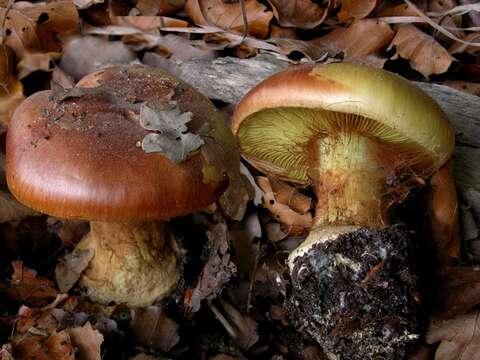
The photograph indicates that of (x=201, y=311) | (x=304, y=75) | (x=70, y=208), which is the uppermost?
(x=304, y=75)

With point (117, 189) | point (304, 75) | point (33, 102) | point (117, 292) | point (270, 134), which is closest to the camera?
point (117, 189)

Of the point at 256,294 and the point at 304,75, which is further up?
the point at 304,75

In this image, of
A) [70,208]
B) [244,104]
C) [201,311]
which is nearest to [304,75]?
[244,104]

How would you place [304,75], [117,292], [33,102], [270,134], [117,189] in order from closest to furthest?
[117,189] → [304,75] → [33,102] → [117,292] → [270,134]

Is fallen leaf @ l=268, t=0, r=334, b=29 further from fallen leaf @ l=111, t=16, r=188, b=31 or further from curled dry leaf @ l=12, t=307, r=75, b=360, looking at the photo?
curled dry leaf @ l=12, t=307, r=75, b=360

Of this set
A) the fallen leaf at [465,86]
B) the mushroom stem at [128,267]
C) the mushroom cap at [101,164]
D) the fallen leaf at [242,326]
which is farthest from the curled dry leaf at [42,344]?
the fallen leaf at [465,86]

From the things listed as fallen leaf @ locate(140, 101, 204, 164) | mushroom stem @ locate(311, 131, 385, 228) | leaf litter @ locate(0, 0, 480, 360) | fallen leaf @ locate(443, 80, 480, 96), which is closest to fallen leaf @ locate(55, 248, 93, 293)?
leaf litter @ locate(0, 0, 480, 360)

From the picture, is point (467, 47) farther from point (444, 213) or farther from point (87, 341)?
point (87, 341)

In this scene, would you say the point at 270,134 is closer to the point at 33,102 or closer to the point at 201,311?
the point at 201,311

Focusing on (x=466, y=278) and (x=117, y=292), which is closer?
(x=466, y=278)
